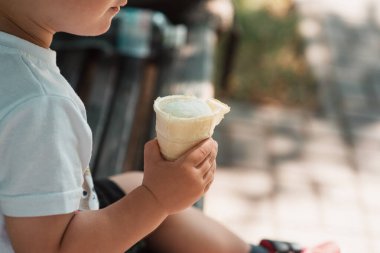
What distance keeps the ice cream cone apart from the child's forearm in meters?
0.11

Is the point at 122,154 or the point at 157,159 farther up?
the point at 157,159

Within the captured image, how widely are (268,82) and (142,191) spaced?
10.2ft

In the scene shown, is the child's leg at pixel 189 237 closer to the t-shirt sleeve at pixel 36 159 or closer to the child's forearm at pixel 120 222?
the child's forearm at pixel 120 222

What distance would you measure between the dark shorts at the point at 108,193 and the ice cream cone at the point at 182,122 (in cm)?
46

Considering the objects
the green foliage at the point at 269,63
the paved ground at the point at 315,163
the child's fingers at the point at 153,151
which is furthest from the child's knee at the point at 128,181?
the green foliage at the point at 269,63

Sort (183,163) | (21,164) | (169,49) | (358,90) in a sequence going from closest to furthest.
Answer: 1. (21,164)
2. (183,163)
3. (169,49)
4. (358,90)

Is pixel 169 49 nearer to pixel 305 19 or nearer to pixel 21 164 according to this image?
pixel 21 164

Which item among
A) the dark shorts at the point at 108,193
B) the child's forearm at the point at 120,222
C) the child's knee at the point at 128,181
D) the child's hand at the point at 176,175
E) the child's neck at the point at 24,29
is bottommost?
the dark shorts at the point at 108,193

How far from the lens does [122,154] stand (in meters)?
2.18

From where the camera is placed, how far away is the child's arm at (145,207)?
4.05 feet

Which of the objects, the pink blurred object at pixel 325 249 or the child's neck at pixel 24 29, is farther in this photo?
the pink blurred object at pixel 325 249

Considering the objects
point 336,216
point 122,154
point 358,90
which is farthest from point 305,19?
point 122,154

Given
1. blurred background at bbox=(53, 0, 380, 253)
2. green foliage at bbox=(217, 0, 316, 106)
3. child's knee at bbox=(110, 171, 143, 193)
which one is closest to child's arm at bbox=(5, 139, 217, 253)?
child's knee at bbox=(110, 171, 143, 193)

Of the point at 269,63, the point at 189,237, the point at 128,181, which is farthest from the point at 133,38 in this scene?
the point at 269,63
